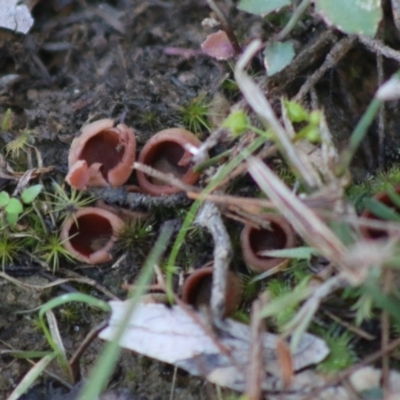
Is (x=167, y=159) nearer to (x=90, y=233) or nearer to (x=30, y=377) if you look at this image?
(x=90, y=233)

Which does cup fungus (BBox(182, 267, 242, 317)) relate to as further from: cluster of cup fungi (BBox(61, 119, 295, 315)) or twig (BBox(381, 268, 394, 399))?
twig (BBox(381, 268, 394, 399))

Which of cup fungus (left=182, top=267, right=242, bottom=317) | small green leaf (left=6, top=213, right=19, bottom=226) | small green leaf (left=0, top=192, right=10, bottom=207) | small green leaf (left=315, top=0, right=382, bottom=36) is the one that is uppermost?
small green leaf (left=315, top=0, right=382, bottom=36)

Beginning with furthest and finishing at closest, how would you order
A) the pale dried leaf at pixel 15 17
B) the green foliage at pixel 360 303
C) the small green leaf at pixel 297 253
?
the pale dried leaf at pixel 15 17
the small green leaf at pixel 297 253
the green foliage at pixel 360 303

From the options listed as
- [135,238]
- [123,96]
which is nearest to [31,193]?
[135,238]

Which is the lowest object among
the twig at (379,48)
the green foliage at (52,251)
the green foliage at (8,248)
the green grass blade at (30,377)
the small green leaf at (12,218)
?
the green grass blade at (30,377)

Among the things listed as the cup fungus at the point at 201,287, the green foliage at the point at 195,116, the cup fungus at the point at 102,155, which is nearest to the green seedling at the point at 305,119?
the green foliage at the point at 195,116

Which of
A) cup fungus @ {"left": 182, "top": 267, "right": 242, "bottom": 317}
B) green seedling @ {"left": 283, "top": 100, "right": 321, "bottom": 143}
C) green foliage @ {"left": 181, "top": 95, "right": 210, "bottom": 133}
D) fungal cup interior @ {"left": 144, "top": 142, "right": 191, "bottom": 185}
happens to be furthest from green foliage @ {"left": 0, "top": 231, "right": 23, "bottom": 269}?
green seedling @ {"left": 283, "top": 100, "right": 321, "bottom": 143}

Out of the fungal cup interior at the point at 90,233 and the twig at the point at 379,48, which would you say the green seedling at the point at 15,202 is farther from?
the twig at the point at 379,48
